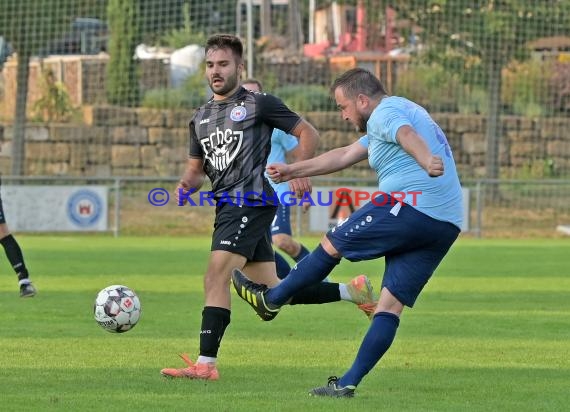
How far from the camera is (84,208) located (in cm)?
2622

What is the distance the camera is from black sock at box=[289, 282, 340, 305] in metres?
8.23

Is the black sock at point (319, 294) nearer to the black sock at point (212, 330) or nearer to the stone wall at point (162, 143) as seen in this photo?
the black sock at point (212, 330)

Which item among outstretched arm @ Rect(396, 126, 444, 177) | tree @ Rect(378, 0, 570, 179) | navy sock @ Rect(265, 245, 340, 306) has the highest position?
tree @ Rect(378, 0, 570, 179)

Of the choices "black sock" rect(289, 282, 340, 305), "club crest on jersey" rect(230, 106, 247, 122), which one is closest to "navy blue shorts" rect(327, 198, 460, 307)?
"black sock" rect(289, 282, 340, 305)

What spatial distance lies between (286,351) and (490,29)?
20.6 m

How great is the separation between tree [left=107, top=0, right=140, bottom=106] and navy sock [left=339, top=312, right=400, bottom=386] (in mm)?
23611

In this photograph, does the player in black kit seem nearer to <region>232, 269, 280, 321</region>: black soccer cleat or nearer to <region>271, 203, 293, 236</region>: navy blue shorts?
<region>232, 269, 280, 321</region>: black soccer cleat

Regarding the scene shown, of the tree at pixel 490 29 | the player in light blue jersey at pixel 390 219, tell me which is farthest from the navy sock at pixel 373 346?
the tree at pixel 490 29

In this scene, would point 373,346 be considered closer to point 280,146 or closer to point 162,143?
point 280,146

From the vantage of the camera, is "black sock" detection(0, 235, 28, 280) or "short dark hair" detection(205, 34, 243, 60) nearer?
"short dark hair" detection(205, 34, 243, 60)

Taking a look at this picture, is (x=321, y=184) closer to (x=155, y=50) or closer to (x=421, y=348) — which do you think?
(x=155, y=50)

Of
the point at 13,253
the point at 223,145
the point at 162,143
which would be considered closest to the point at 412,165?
the point at 223,145

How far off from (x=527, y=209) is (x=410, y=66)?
4472 mm

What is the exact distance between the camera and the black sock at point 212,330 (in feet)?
26.2
